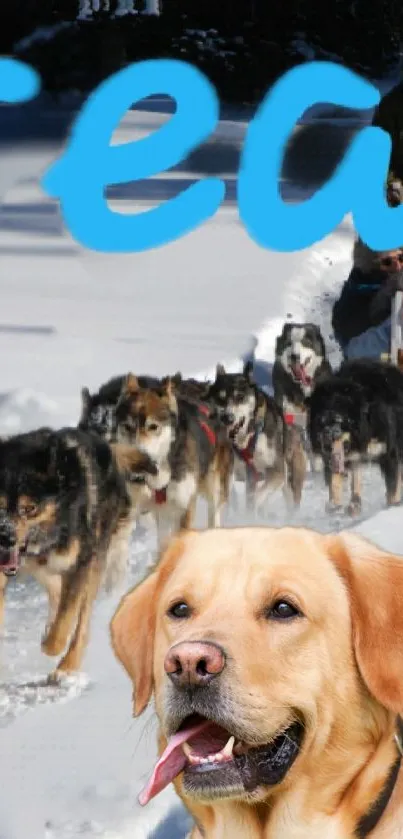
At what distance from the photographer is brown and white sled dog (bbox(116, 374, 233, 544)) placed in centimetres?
289

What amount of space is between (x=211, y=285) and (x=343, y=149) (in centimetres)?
42

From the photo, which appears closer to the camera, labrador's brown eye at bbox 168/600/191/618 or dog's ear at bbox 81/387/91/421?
labrador's brown eye at bbox 168/600/191/618

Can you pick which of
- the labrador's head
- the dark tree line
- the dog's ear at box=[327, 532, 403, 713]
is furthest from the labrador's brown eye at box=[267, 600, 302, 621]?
the dark tree line

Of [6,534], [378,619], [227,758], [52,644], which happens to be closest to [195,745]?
[227,758]

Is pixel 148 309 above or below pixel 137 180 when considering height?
below

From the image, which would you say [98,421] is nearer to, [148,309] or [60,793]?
[148,309]

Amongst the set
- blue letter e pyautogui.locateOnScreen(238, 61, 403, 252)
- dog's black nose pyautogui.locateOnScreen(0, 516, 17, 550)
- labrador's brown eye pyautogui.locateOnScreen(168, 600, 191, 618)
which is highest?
blue letter e pyautogui.locateOnScreen(238, 61, 403, 252)

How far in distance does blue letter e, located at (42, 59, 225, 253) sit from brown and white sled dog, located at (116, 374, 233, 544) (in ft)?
1.22

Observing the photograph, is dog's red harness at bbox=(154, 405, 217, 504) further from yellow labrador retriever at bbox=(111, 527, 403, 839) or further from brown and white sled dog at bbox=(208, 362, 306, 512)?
yellow labrador retriever at bbox=(111, 527, 403, 839)

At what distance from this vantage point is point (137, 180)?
2.88m

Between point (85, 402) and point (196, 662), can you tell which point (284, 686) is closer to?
point (196, 662)

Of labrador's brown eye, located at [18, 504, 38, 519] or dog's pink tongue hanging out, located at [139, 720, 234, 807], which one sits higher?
labrador's brown eye, located at [18, 504, 38, 519]

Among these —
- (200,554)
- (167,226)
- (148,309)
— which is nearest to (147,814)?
(200,554)

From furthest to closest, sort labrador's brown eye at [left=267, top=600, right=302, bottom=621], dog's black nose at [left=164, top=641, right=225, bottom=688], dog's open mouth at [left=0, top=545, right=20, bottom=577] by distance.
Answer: dog's open mouth at [left=0, top=545, right=20, bottom=577], labrador's brown eye at [left=267, top=600, right=302, bottom=621], dog's black nose at [left=164, top=641, right=225, bottom=688]
